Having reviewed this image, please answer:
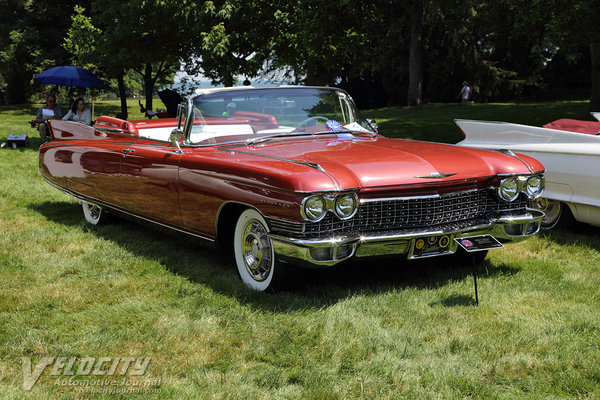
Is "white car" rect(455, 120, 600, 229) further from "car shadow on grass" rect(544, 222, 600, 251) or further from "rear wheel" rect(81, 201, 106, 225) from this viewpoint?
"rear wheel" rect(81, 201, 106, 225)

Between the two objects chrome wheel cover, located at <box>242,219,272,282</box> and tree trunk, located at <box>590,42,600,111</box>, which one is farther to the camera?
tree trunk, located at <box>590,42,600,111</box>

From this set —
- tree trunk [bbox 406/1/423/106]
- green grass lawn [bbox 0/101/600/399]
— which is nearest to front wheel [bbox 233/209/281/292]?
green grass lawn [bbox 0/101/600/399]

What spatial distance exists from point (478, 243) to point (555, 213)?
2410 millimetres

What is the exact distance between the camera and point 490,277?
4625 millimetres

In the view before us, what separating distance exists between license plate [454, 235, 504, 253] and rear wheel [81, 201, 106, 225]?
4039 millimetres

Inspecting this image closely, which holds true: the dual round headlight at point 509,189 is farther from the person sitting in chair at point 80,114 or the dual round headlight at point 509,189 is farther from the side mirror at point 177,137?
the person sitting in chair at point 80,114

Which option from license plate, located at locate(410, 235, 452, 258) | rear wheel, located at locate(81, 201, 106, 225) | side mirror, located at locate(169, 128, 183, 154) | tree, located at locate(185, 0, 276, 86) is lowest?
rear wheel, located at locate(81, 201, 106, 225)

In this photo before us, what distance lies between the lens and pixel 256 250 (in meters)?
4.27

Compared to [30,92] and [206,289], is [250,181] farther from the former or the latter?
[30,92]

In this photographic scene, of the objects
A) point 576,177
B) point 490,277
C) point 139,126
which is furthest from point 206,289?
point 576,177

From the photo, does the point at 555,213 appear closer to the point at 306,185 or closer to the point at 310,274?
the point at 310,274

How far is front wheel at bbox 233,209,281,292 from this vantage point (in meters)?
4.13

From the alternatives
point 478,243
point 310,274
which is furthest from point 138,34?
point 478,243

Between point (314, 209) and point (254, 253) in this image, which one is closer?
point (314, 209)
